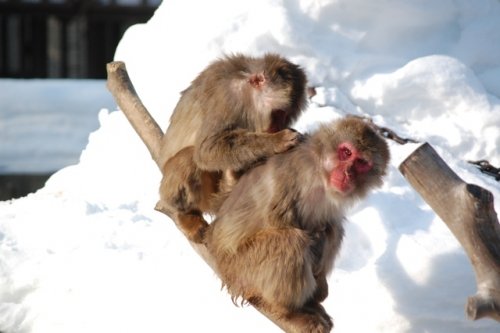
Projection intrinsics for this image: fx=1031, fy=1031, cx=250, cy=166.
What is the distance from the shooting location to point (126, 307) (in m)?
5.13

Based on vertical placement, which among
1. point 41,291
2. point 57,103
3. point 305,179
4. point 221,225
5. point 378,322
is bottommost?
point 57,103

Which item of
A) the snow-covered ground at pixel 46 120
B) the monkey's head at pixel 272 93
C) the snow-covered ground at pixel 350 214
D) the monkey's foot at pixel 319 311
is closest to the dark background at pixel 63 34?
the snow-covered ground at pixel 46 120

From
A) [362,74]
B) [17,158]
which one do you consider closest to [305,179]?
[362,74]

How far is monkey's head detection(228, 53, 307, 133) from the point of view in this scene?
4.14 metres

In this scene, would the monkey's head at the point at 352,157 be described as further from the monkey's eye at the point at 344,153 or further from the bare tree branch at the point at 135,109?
the bare tree branch at the point at 135,109

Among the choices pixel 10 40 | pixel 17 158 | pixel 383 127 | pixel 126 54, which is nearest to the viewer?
pixel 383 127

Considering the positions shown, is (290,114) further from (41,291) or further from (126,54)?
(126,54)

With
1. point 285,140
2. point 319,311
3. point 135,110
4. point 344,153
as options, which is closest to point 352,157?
point 344,153

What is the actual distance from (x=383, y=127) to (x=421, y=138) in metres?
0.28

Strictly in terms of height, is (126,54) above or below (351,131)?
below

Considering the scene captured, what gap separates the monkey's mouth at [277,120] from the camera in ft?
13.7

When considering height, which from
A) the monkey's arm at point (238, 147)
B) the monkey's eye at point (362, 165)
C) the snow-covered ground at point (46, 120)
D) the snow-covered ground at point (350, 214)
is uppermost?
the monkey's eye at point (362, 165)

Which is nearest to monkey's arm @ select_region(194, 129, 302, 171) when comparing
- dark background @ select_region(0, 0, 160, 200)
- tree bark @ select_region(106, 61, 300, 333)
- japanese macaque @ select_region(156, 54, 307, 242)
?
japanese macaque @ select_region(156, 54, 307, 242)

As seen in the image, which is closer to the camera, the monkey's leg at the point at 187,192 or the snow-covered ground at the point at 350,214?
the monkey's leg at the point at 187,192
